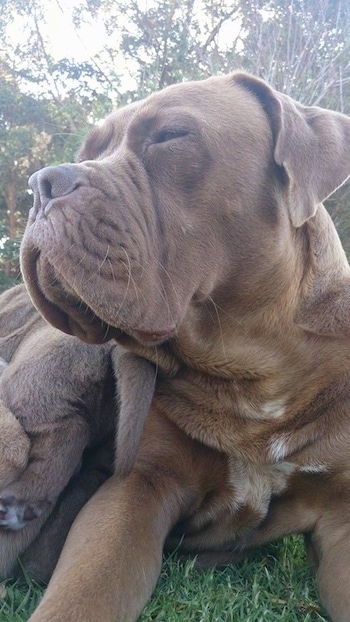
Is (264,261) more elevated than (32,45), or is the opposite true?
(264,261)

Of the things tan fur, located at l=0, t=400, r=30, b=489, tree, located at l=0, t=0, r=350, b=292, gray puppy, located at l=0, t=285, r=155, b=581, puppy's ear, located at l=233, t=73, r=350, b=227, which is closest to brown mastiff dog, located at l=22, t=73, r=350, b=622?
puppy's ear, located at l=233, t=73, r=350, b=227

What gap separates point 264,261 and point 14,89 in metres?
9.35

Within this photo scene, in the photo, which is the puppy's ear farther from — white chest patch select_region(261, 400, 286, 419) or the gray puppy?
the gray puppy

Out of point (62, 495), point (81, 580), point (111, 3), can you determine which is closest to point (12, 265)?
point (111, 3)

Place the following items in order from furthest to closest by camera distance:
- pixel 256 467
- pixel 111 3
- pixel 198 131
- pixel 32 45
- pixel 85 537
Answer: pixel 32 45, pixel 111 3, pixel 256 467, pixel 198 131, pixel 85 537

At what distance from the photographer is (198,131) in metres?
2.38

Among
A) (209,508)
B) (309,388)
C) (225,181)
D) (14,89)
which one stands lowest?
(14,89)

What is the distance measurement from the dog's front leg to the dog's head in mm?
470

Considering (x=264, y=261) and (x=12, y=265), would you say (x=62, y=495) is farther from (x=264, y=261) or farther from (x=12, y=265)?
(x=12, y=265)

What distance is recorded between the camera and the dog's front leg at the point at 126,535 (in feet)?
6.45

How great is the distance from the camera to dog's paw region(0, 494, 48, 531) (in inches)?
86.4

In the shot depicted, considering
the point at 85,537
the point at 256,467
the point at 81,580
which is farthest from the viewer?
the point at 256,467

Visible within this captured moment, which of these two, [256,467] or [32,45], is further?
[32,45]

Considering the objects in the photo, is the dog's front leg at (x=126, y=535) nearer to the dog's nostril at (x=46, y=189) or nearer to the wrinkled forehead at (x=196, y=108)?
the dog's nostril at (x=46, y=189)
